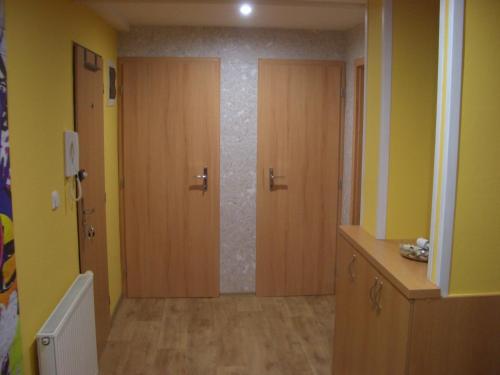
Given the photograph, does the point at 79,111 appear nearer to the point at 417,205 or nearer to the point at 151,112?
the point at 151,112

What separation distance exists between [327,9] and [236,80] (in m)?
1.04

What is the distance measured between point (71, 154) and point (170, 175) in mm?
1505

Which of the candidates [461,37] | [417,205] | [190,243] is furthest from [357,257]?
[190,243]

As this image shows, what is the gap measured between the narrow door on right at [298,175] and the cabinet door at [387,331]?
6.83 feet

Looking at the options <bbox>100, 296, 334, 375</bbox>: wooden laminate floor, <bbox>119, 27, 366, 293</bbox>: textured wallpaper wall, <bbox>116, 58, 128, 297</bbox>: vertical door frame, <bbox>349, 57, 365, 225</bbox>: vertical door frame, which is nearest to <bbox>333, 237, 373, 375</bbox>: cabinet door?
<bbox>100, 296, 334, 375</bbox>: wooden laminate floor

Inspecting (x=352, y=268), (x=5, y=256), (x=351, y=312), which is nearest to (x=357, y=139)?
(x=352, y=268)

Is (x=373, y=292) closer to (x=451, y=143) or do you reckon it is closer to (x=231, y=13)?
(x=451, y=143)

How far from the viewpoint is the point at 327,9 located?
127 inches

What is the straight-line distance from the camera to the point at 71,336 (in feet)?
7.38

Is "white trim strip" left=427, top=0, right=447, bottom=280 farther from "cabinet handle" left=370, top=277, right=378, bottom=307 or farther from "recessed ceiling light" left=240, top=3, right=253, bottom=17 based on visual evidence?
"recessed ceiling light" left=240, top=3, right=253, bottom=17

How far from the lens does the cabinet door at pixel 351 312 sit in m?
2.18

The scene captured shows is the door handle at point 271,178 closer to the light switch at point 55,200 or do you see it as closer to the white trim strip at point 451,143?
the light switch at point 55,200

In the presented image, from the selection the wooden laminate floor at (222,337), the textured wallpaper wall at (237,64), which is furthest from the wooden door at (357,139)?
the wooden laminate floor at (222,337)

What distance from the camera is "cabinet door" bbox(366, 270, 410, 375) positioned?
1.72 meters
